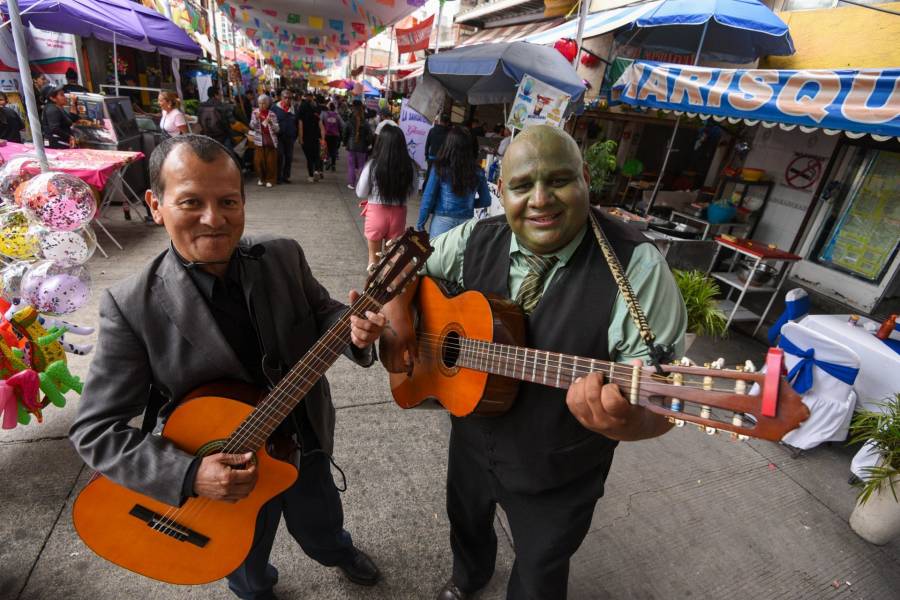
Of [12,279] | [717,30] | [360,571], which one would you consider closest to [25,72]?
[12,279]

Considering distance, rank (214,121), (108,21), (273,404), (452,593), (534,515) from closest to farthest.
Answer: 1. (273,404)
2. (534,515)
3. (452,593)
4. (108,21)
5. (214,121)

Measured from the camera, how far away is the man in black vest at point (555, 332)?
1.24 metres

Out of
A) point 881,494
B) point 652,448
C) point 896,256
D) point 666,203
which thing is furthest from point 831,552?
point 666,203

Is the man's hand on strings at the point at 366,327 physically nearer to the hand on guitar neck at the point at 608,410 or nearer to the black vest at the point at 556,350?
the black vest at the point at 556,350

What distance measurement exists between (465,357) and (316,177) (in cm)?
977

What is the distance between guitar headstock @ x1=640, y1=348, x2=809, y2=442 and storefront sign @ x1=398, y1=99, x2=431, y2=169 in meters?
6.11

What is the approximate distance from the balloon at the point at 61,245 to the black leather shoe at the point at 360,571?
252 cm

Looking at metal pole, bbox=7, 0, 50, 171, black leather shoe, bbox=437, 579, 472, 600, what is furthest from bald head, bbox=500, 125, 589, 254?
metal pole, bbox=7, 0, 50, 171

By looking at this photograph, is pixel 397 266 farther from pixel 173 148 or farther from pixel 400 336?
pixel 173 148

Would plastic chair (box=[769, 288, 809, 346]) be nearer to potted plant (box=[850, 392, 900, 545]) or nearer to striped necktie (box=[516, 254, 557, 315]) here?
potted plant (box=[850, 392, 900, 545])

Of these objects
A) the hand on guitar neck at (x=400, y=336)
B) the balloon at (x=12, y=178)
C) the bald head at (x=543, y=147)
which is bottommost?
the hand on guitar neck at (x=400, y=336)

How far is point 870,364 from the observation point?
3.21 meters

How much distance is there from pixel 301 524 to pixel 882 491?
330 centimetres

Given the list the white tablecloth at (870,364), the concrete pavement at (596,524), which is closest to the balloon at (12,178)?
the concrete pavement at (596,524)
